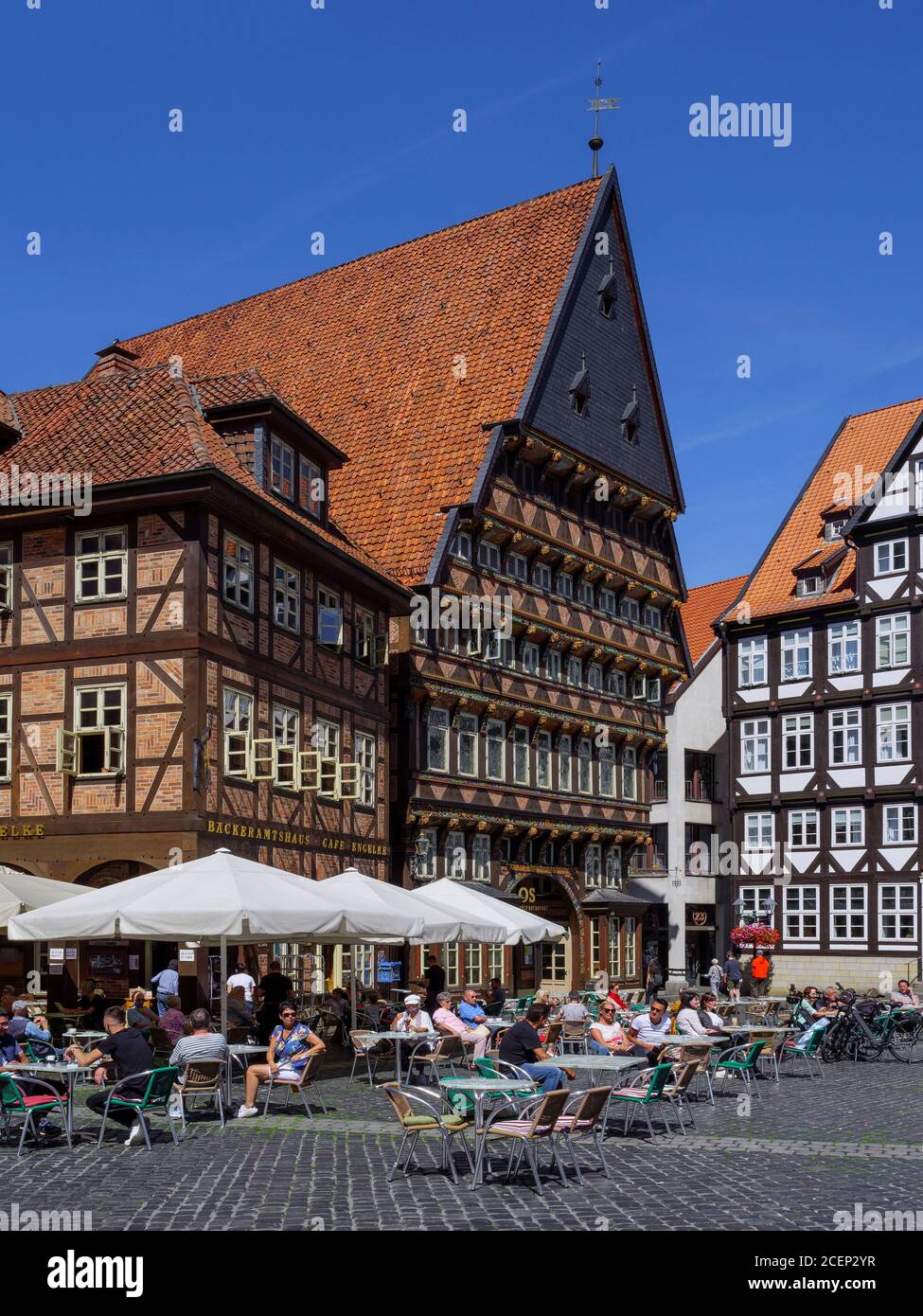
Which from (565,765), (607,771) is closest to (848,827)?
(607,771)

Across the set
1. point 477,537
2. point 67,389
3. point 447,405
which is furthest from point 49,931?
point 447,405

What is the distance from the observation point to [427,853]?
37.2 meters

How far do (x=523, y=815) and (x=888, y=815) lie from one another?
15450 millimetres

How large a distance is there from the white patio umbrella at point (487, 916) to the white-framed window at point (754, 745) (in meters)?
30.0

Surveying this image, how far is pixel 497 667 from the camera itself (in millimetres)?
39875

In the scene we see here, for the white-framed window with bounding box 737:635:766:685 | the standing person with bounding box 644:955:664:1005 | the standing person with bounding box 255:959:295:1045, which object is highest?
the white-framed window with bounding box 737:635:766:685

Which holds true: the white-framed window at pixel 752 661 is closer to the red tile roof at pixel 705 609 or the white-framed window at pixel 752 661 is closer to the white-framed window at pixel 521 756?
the red tile roof at pixel 705 609

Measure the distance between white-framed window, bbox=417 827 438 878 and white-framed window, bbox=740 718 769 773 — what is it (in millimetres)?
19750

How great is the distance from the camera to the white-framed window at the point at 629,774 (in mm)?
46031

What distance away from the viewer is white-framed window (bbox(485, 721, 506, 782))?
39750mm

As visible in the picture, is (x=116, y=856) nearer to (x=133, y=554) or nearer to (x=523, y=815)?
(x=133, y=554)

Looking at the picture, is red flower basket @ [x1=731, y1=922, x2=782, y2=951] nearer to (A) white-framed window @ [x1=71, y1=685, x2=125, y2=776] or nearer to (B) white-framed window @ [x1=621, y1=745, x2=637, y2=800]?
(B) white-framed window @ [x1=621, y1=745, x2=637, y2=800]

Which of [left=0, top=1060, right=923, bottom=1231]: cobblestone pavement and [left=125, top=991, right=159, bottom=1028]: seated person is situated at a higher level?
[left=125, top=991, right=159, bottom=1028]: seated person

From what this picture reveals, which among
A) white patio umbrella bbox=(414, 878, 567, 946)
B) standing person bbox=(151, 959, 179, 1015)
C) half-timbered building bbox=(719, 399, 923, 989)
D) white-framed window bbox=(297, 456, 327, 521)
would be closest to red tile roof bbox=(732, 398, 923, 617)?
half-timbered building bbox=(719, 399, 923, 989)
